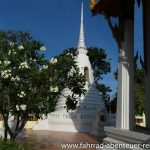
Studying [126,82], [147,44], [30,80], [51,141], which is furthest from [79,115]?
[126,82]

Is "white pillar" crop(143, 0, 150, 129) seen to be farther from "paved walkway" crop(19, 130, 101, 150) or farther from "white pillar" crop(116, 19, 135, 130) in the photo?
"paved walkway" crop(19, 130, 101, 150)

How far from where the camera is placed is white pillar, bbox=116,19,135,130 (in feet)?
21.5

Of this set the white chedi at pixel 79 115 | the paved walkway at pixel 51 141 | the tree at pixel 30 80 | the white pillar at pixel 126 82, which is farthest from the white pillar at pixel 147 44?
the white chedi at pixel 79 115

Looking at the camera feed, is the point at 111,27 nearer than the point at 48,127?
Yes

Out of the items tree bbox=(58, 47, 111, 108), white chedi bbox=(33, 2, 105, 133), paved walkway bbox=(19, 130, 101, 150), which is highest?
tree bbox=(58, 47, 111, 108)

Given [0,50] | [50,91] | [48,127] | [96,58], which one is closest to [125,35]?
[50,91]

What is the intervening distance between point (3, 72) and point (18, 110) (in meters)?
1.06

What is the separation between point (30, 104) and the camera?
8.91m

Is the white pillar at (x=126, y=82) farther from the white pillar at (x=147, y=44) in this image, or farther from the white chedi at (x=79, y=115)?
the white chedi at (x=79, y=115)

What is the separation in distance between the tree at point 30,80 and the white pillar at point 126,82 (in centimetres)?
270

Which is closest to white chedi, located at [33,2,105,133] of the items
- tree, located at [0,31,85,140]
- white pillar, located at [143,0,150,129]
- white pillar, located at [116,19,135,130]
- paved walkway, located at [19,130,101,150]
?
paved walkway, located at [19,130,101,150]

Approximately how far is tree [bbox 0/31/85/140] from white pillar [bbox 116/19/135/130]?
270 centimetres

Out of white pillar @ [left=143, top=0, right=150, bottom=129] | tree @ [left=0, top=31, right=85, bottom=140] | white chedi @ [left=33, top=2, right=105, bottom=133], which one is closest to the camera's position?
white pillar @ [left=143, top=0, right=150, bottom=129]

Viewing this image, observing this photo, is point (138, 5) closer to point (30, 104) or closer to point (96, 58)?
point (30, 104)
